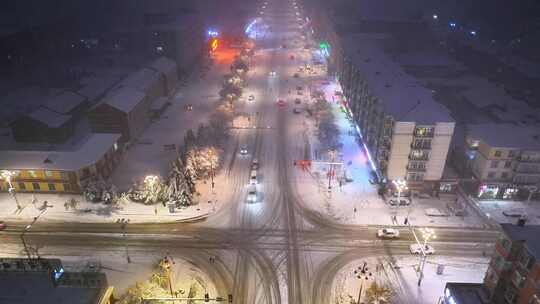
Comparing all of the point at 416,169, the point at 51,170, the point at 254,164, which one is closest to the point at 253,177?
the point at 254,164

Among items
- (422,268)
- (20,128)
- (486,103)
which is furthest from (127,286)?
(486,103)

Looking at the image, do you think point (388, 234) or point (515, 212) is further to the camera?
point (515, 212)

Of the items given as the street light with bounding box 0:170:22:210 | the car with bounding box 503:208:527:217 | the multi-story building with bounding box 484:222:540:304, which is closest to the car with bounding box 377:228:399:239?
the multi-story building with bounding box 484:222:540:304

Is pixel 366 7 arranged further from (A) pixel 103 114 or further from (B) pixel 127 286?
(B) pixel 127 286

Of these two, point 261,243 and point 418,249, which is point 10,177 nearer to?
point 261,243

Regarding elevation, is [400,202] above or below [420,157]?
below

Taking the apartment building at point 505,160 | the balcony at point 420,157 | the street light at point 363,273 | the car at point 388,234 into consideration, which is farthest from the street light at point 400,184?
the street light at point 363,273

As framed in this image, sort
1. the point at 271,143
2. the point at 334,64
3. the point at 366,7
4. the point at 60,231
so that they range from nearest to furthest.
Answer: the point at 60,231 → the point at 271,143 → the point at 334,64 → the point at 366,7
